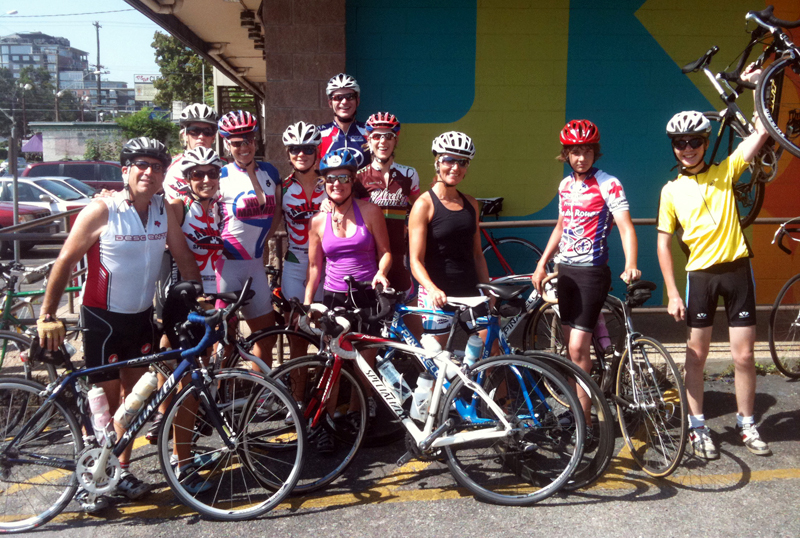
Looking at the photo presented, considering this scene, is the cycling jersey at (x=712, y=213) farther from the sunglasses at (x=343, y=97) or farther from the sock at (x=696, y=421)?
the sunglasses at (x=343, y=97)

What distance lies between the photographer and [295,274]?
458cm

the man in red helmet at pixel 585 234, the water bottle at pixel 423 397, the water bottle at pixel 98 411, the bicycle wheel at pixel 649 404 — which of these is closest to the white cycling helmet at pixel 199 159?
the water bottle at pixel 98 411

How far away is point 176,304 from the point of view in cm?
393

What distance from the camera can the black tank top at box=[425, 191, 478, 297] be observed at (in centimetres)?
416

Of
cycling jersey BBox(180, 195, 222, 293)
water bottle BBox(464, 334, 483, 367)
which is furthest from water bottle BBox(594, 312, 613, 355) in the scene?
cycling jersey BBox(180, 195, 222, 293)

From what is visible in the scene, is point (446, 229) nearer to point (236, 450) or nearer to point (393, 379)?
point (393, 379)

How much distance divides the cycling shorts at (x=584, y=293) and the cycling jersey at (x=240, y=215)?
2011 millimetres

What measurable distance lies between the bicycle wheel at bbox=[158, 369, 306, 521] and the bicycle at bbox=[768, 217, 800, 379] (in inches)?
160

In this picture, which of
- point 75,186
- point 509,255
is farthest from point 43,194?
point 509,255

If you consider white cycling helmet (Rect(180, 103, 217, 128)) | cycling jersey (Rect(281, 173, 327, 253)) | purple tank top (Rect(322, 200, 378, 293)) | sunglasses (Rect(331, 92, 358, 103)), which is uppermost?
sunglasses (Rect(331, 92, 358, 103))

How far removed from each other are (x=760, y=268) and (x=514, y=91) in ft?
11.0

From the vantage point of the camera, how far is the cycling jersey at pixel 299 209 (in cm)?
452

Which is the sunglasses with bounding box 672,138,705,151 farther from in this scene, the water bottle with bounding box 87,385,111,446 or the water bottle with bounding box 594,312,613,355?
the water bottle with bounding box 87,385,111,446

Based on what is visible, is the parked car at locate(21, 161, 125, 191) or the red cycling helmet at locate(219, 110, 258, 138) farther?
the parked car at locate(21, 161, 125, 191)
